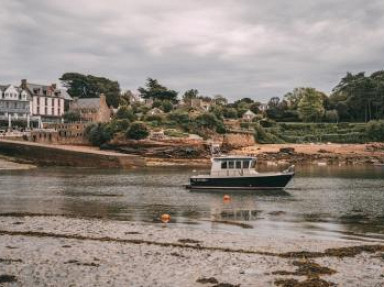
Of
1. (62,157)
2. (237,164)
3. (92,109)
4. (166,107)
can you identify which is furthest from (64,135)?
(237,164)

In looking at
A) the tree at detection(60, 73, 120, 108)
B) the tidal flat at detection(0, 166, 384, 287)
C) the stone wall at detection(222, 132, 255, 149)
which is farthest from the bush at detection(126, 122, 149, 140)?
the tree at detection(60, 73, 120, 108)

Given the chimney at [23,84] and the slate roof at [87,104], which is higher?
the chimney at [23,84]

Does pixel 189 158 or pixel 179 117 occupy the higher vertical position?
pixel 179 117

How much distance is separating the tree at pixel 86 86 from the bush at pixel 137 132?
53528 mm

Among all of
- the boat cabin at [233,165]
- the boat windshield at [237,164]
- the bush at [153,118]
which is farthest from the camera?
the bush at [153,118]

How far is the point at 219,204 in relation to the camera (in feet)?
127

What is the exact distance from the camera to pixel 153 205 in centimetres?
3672

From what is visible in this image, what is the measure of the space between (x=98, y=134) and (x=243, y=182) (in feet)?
183

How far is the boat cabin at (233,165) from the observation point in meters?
48.4

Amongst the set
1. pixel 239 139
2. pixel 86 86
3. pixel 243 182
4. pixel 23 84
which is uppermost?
pixel 86 86

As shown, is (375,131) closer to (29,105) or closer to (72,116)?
(72,116)

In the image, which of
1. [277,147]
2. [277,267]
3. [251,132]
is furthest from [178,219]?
[251,132]

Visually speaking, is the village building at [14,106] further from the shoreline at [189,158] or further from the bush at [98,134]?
the shoreline at [189,158]

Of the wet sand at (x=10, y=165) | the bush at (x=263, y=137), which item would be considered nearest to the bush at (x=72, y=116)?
the wet sand at (x=10, y=165)
